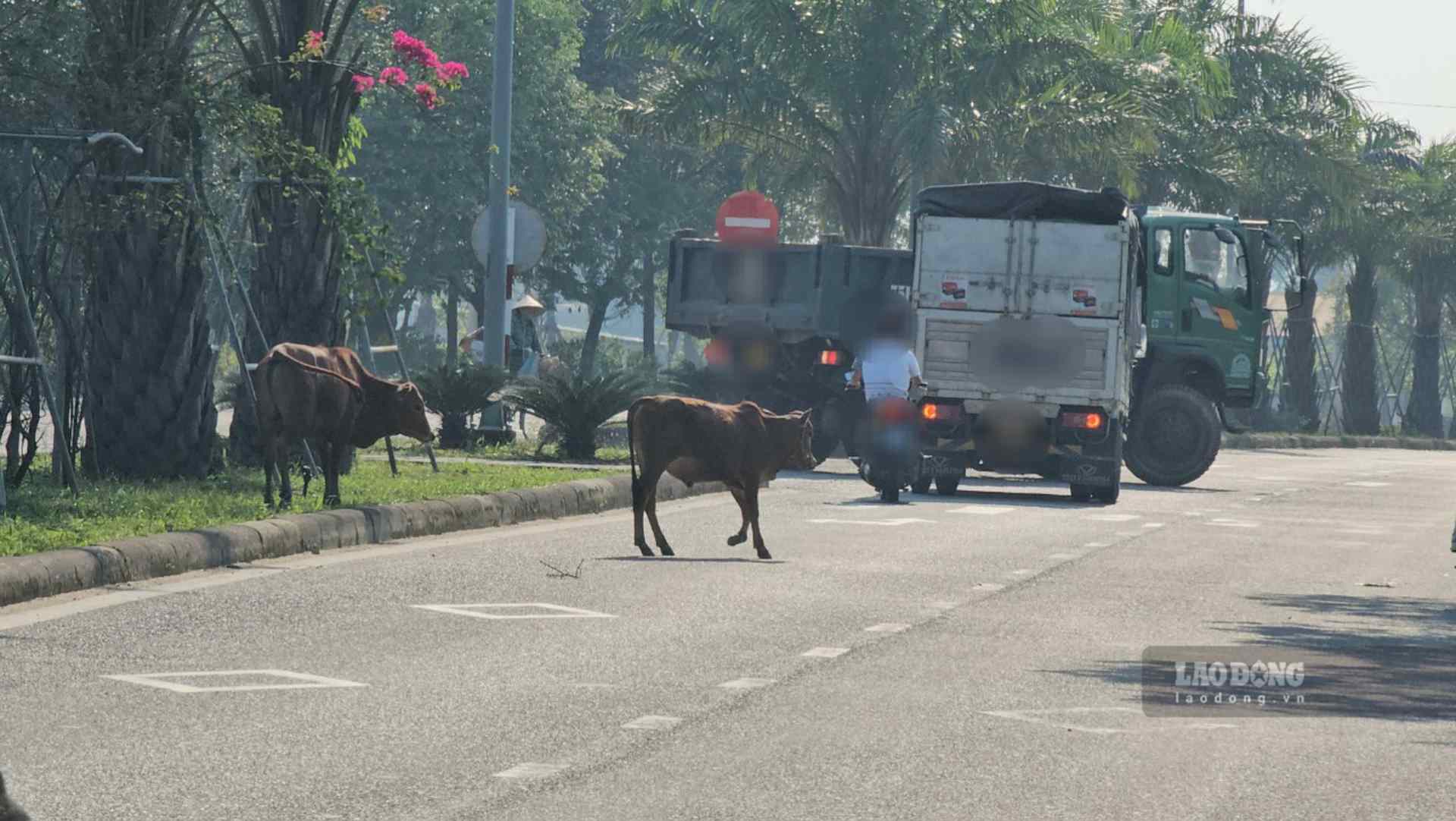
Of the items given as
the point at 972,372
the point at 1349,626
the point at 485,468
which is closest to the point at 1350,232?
the point at 972,372

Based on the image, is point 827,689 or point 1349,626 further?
point 1349,626

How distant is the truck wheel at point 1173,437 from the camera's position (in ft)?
91.0

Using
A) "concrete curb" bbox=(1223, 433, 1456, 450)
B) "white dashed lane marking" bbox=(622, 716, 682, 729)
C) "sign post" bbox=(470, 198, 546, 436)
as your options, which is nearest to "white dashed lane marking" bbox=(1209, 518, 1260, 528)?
"sign post" bbox=(470, 198, 546, 436)

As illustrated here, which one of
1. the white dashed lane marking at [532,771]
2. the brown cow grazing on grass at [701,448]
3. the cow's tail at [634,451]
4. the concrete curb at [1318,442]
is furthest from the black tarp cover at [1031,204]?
the concrete curb at [1318,442]

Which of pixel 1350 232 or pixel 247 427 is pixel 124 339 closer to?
pixel 247 427

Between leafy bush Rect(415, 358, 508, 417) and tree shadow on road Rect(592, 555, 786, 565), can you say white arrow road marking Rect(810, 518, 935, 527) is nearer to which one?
tree shadow on road Rect(592, 555, 786, 565)

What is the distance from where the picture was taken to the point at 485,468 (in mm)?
22234

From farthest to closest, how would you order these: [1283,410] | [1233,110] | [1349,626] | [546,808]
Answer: [1283,410] < [1233,110] < [1349,626] < [546,808]

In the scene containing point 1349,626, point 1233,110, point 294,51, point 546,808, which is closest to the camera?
Answer: point 546,808

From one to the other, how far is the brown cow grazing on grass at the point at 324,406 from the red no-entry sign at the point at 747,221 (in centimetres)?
1107

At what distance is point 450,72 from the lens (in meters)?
18.9

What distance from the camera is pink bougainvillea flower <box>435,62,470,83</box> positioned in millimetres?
18802

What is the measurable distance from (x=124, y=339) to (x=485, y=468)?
4545 mm

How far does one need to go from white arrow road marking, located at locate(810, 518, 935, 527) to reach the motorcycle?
170cm
